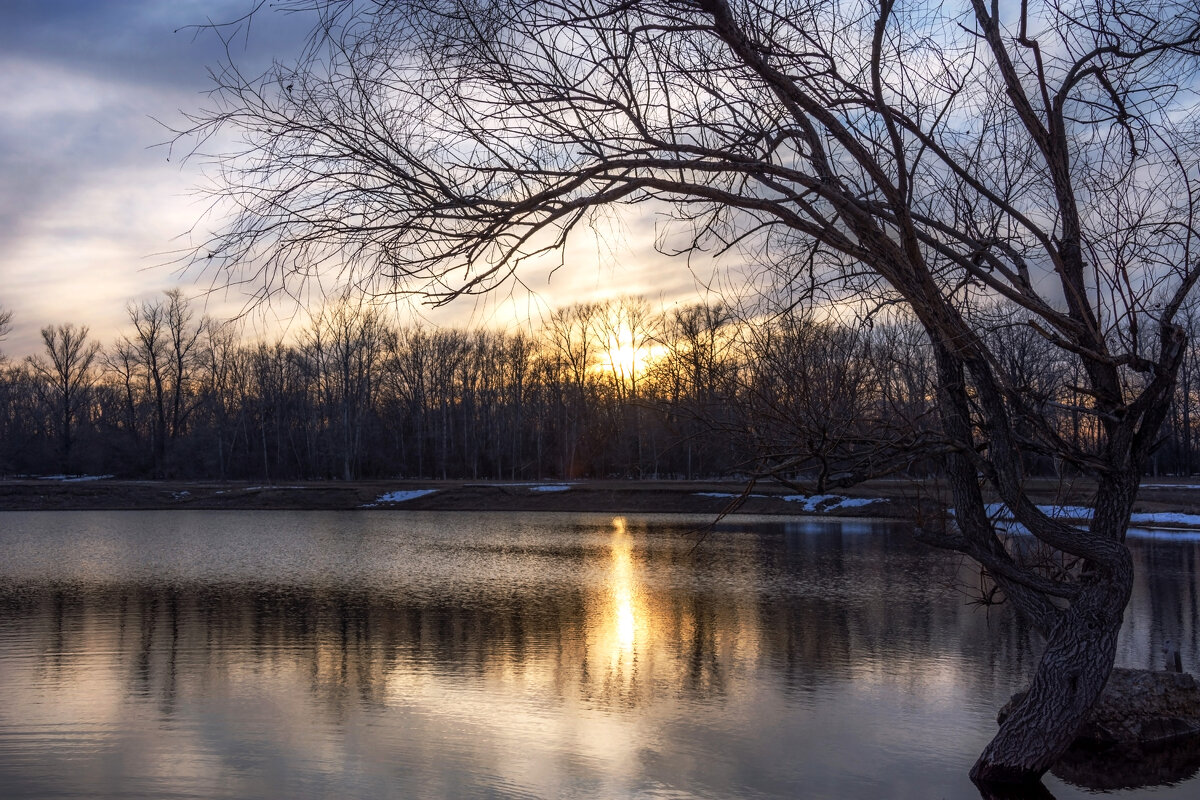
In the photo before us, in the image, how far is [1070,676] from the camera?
267 inches

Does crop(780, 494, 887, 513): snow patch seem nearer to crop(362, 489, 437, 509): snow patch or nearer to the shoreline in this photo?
the shoreline

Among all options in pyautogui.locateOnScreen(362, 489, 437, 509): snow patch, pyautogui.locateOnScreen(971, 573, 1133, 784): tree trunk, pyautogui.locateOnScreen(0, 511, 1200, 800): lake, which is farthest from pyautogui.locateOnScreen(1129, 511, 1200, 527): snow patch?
pyautogui.locateOnScreen(971, 573, 1133, 784): tree trunk

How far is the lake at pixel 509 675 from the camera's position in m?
7.79

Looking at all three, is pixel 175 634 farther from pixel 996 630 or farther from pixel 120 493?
pixel 120 493

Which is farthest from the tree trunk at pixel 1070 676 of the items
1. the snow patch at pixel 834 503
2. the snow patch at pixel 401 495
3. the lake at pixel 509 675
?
the snow patch at pixel 401 495

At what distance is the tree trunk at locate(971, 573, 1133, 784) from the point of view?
676 cm

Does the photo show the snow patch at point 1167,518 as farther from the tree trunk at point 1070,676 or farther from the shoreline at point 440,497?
the tree trunk at point 1070,676

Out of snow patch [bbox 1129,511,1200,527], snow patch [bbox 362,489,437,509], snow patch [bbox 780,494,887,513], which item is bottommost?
snow patch [bbox 1129,511,1200,527]

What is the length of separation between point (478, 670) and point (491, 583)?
7.38m

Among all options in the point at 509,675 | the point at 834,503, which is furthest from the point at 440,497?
the point at 509,675

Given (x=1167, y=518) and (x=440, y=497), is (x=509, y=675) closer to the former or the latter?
(x=1167, y=518)

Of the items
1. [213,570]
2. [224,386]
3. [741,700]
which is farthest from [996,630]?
[224,386]

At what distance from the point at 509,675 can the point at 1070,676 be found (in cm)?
643

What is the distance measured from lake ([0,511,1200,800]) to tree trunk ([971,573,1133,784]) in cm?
85
